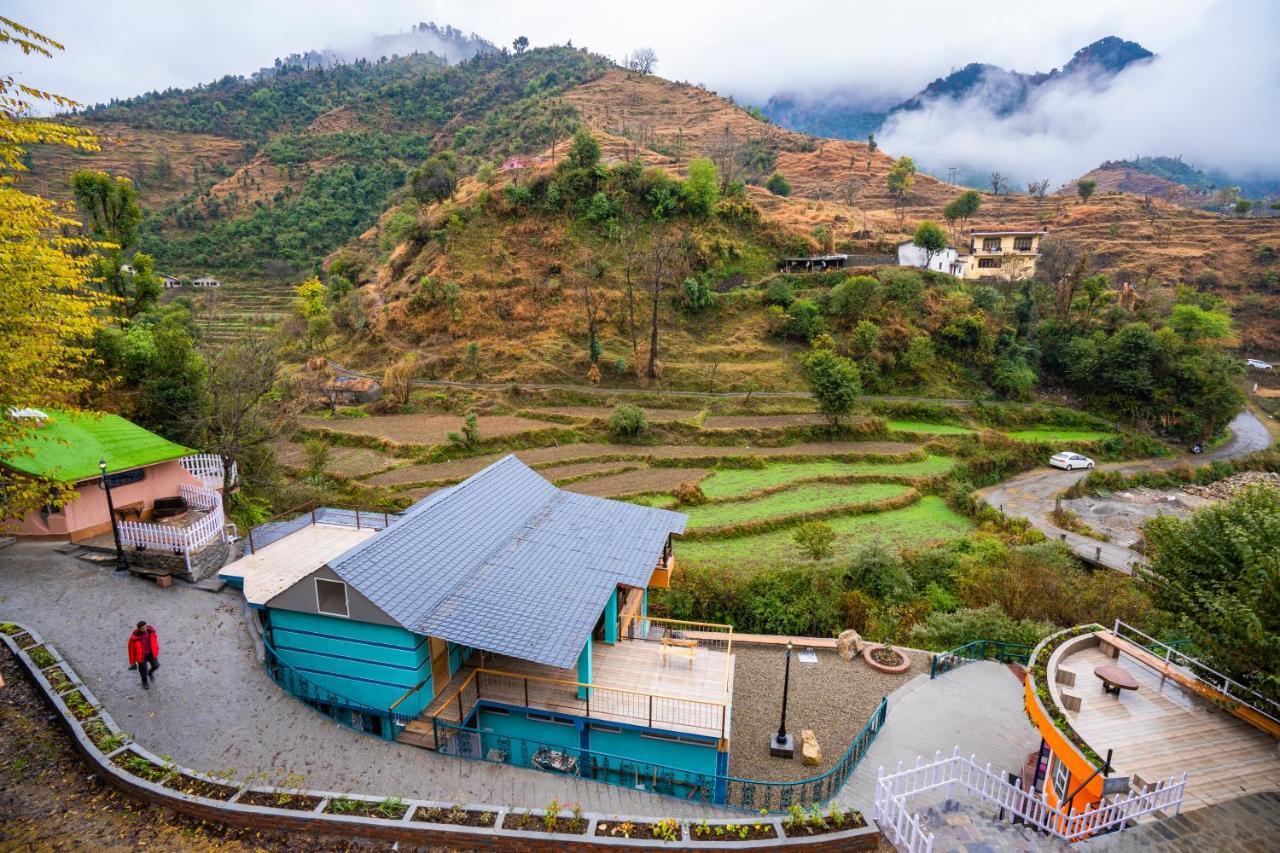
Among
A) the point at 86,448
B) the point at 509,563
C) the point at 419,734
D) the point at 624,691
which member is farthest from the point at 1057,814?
the point at 86,448

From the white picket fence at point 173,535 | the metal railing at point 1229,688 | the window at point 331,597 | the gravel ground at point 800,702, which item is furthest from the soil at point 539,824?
the white picket fence at point 173,535

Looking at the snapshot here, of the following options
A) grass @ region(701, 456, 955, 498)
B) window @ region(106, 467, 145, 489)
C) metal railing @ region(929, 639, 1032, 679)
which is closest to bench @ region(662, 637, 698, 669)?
metal railing @ region(929, 639, 1032, 679)

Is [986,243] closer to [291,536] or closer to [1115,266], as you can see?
[1115,266]

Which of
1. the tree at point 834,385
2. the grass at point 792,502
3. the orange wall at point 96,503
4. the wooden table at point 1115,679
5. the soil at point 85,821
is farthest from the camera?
the tree at point 834,385

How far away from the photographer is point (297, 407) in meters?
31.4

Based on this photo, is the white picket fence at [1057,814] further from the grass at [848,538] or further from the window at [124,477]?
the window at [124,477]

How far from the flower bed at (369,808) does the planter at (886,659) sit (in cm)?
1222

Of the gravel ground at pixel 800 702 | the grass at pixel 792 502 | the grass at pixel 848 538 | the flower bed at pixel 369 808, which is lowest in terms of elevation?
the grass at pixel 848 538

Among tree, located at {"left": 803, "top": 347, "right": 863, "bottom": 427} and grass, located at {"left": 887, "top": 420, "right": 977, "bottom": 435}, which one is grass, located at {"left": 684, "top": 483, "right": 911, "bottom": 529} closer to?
tree, located at {"left": 803, "top": 347, "right": 863, "bottom": 427}

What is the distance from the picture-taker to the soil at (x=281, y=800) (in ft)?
27.3

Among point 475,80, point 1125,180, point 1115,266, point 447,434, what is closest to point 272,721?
point 447,434

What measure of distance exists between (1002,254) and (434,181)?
5116 centimetres

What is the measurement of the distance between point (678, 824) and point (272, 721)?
7448 mm

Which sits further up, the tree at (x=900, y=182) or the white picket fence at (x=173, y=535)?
the tree at (x=900, y=182)
